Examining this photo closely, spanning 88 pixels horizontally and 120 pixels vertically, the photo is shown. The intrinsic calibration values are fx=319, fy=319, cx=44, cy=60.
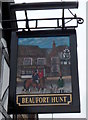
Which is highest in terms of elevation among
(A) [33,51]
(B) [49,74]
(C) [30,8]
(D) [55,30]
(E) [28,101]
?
(C) [30,8]

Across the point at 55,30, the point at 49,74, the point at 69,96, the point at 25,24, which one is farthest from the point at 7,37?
the point at 69,96

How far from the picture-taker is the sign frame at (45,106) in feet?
20.9

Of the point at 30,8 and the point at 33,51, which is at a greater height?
the point at 30,8

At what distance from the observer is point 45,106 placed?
20.9 feet

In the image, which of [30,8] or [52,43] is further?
[30,8]

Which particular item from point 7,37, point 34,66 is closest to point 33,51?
A: point 34,66

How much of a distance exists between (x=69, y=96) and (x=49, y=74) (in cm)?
68

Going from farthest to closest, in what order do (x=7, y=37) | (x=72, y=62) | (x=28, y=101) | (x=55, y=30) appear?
(x=7, y=37) < (x=55, y=30) < (x=72, y=62) < (x=28, y=101)

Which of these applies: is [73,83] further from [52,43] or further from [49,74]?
[52,43]

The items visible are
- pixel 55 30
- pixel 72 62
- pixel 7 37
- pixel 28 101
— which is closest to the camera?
pixel 28 101

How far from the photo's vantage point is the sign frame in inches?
251

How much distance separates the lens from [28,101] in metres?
6.47

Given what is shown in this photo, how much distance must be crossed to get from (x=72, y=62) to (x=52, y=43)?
2.45 feet

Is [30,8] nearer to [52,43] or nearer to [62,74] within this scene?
[52,43]
